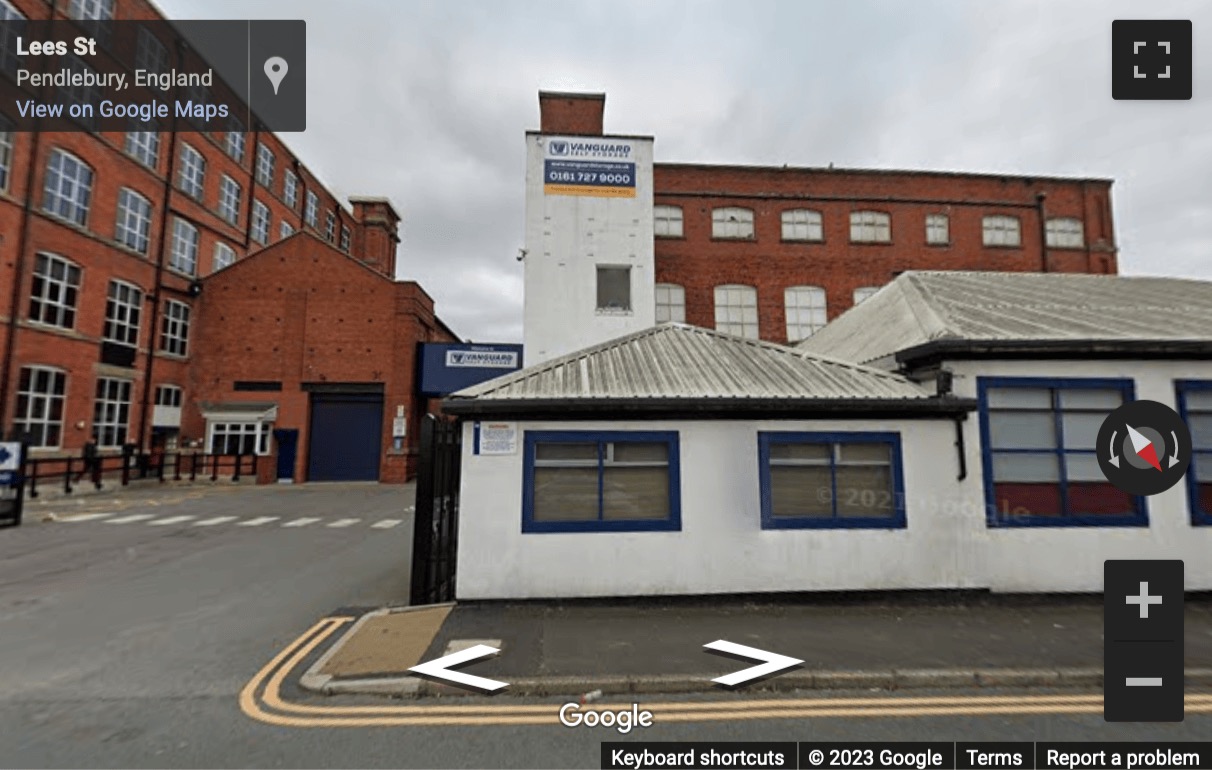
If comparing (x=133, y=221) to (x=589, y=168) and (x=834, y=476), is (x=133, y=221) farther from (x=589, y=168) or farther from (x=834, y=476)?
(x=834, y=476)

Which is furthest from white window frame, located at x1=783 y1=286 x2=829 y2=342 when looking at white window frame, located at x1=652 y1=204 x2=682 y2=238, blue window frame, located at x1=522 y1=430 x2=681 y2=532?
blue window frame, located at x1=522 y1=430 x2=681 y2=532

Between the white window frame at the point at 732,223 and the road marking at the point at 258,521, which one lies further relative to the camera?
the white window frame at the point at 732,223

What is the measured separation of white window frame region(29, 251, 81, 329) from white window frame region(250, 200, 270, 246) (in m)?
13.2

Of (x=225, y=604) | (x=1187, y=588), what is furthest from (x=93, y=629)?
(x=1187, y=588)

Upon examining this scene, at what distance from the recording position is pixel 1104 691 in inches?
186

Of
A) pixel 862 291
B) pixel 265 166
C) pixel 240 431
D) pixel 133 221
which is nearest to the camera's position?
pixel 862 291

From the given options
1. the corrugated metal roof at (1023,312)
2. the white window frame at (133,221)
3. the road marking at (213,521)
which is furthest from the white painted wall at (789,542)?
the white window frame at (133,221)

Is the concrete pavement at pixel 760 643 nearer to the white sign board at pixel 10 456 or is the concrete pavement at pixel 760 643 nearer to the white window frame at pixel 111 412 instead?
the white sign board at pixel 10 456

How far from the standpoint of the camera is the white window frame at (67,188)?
20.2 metres

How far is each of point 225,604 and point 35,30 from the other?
86.1 feet

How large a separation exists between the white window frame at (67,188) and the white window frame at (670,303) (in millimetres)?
23495

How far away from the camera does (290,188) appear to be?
37.6m

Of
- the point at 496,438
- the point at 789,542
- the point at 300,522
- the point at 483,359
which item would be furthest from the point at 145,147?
the point at 789,542

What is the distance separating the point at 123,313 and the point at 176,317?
251 cm
